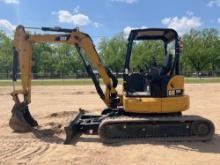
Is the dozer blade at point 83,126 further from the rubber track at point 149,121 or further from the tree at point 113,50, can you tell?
the tree at point 113,50

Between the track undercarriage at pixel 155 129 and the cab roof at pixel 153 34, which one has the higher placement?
the cab roof at pixel 153 34

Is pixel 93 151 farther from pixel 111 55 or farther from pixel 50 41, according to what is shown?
pixel 111 55

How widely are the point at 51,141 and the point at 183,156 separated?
3724 millimetres

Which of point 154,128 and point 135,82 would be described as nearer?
point 154,128

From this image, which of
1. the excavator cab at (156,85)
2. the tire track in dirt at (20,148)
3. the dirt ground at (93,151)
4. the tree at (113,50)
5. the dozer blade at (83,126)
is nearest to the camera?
the dirt ground at (93,151)

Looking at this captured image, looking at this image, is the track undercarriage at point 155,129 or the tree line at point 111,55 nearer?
the track undercarriage at point 155,129

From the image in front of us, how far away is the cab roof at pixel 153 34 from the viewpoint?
38.4 ft

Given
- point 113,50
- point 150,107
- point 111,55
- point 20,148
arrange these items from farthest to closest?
point 113,50 < point 111,55 < point 150,107 < point 20,148

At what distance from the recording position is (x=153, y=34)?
1219cm

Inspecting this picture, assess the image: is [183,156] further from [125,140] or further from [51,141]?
[51,141]

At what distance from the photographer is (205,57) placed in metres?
80.4

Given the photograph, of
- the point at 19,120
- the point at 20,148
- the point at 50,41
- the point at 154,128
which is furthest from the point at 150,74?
the point at 19,120

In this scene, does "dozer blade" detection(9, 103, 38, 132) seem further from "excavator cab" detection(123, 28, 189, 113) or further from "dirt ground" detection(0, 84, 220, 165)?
"excavator cab" detection(123, 28, 189, 113)

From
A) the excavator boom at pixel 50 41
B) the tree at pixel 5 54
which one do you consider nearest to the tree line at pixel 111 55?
the tree at pixel 5 54
